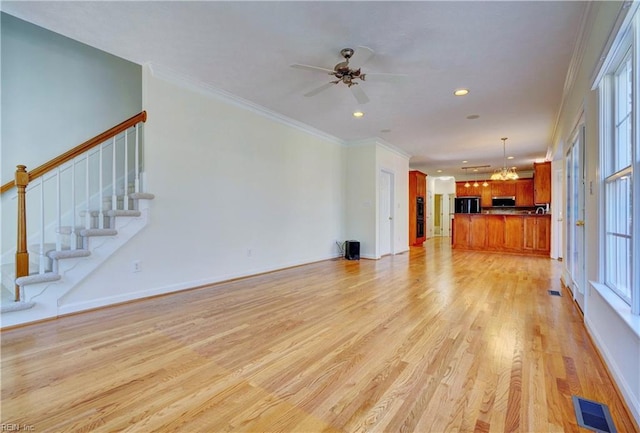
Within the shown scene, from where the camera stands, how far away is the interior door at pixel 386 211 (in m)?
7.04

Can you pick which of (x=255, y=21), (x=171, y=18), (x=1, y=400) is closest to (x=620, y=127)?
(x=255, y=21)

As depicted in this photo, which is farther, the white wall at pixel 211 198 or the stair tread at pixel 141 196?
the white wall at pixel 211 198

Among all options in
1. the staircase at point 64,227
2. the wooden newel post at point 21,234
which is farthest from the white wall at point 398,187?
the wooden newel post at point 21,234

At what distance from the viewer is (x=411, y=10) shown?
2398 mm

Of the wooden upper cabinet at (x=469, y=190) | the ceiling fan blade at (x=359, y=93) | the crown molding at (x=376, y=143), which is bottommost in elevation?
the wooden upper cabinet at (x=469, y=190)

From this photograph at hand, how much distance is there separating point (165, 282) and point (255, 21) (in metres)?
3.03

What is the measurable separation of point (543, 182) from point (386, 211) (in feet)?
13.9

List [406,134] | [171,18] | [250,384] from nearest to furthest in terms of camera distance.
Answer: [250,384] < [171,18] < [406,134]

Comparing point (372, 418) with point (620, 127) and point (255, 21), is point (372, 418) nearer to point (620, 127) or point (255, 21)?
point (620, 127)

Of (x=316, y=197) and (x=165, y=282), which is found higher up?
(x=316, y=197)

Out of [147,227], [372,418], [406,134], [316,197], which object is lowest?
[372,418]

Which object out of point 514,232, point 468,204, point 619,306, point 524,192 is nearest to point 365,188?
point 514,232

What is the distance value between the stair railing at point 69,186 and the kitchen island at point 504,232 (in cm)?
817

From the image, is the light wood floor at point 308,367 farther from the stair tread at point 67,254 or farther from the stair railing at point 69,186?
the stair railing at point 69,186
